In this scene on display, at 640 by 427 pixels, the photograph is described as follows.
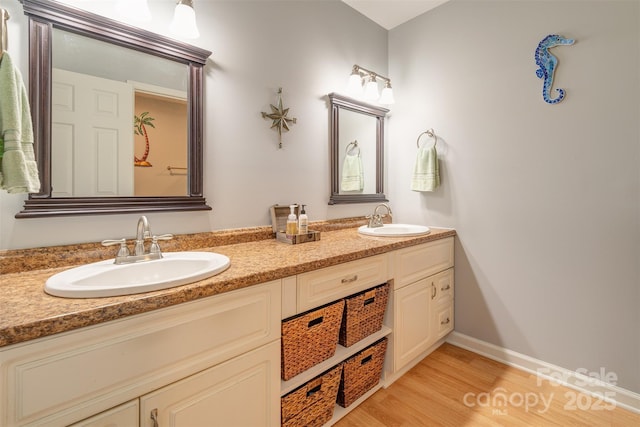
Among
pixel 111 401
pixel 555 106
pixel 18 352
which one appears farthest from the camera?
pixel 555 106

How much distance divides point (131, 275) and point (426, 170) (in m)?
1.90

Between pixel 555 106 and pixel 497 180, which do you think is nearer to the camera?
pixel 555 106

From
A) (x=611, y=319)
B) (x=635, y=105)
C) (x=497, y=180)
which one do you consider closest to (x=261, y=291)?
(x=497, y=180)

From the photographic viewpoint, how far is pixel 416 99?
2.39 metres

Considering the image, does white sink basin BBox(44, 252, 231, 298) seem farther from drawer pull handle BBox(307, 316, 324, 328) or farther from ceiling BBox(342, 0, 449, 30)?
ceiling BBox(342, 0, 449, 30)

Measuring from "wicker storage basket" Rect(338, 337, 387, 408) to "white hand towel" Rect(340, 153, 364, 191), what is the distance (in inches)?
42.4

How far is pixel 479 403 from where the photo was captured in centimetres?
162

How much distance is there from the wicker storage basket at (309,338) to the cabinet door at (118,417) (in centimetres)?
51

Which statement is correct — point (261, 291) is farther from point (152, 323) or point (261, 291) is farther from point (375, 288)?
point (375, 288)

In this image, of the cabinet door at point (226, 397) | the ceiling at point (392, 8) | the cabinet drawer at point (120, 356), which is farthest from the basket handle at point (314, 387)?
the ceiling at point (392, 8)

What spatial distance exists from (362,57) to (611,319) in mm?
2247

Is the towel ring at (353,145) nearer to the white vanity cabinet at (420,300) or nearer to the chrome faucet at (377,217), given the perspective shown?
the chrome faucet at (377,217)

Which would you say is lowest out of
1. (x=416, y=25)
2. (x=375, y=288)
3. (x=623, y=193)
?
(x=375, y=288)

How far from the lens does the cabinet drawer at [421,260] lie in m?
1.72
